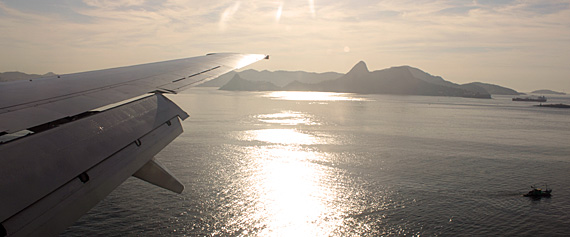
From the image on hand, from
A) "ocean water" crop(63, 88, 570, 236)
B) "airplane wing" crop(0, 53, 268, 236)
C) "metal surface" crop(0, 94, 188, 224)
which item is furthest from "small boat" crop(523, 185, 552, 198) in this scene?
"metal surface" crop(0, 94, 188, 224)

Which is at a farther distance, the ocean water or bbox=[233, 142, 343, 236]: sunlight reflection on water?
bbox=[233, 142, 343, 236]: sunlight reflection on water

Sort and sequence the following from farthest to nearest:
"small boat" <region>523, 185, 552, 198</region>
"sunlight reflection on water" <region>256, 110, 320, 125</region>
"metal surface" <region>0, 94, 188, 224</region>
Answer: "sunlight reflection on water" <region>256, 110, 320, 125</region>
"small boat" <region>523, 185, 552, 198</region>
"metal surface" <region>0, 94, 188, 224</region>

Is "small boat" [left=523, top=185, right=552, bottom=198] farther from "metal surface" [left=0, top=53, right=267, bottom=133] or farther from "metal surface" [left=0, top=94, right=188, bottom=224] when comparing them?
"metal surface" [left=0, top=94, right=188, bottom=224]

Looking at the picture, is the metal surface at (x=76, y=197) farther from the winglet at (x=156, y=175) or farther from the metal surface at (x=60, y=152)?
the winglet at (x=156, y=175)

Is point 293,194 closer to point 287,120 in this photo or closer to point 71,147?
point 71,147

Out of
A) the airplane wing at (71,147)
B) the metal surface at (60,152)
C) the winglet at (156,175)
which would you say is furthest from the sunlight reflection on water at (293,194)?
the metal surface at (60,152)

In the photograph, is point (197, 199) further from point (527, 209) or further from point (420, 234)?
point (527, 209)
